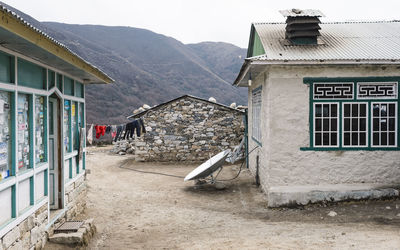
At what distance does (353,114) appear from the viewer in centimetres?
838

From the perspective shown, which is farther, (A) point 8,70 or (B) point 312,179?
(B) point 312,179

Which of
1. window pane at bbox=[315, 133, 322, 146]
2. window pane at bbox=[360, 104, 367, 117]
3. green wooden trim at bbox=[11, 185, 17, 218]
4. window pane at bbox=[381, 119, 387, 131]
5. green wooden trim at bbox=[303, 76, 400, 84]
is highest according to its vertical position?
green wooden trim at bbox=[303, 76, 400, 84]

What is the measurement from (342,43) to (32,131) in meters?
7.73

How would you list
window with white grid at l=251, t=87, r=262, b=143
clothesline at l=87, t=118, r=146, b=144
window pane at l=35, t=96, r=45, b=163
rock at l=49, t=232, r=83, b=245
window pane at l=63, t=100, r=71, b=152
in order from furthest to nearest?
clothesline at l=87, t=118, r=146, b=144, window with white grid at l=251, t=87, r=262, b=143, window pane at l=63, t=100, r=71, b=152, rock at l=49, t=232, r=83, b=245, window pane at l=35, t=96, r=45, b=163

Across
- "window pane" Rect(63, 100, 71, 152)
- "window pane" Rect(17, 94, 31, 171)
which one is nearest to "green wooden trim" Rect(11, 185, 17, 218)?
"window pane" Rect(17, 94, 31, 171)

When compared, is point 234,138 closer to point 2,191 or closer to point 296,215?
point 296,215

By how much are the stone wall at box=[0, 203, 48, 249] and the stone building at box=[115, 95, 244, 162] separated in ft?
35.6

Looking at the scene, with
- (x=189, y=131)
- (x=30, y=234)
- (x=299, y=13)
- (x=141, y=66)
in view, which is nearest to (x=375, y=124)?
(x=299, y=13)

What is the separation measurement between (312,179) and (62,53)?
6.12 m

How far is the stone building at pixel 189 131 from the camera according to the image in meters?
16.6

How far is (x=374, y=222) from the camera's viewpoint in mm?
6945

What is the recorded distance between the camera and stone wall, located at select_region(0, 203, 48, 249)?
4.44 metres

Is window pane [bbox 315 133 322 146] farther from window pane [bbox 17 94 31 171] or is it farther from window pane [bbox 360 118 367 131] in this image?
window pane [bbox 17 94 31 171]

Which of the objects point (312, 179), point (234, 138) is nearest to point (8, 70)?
point (312, 179)
